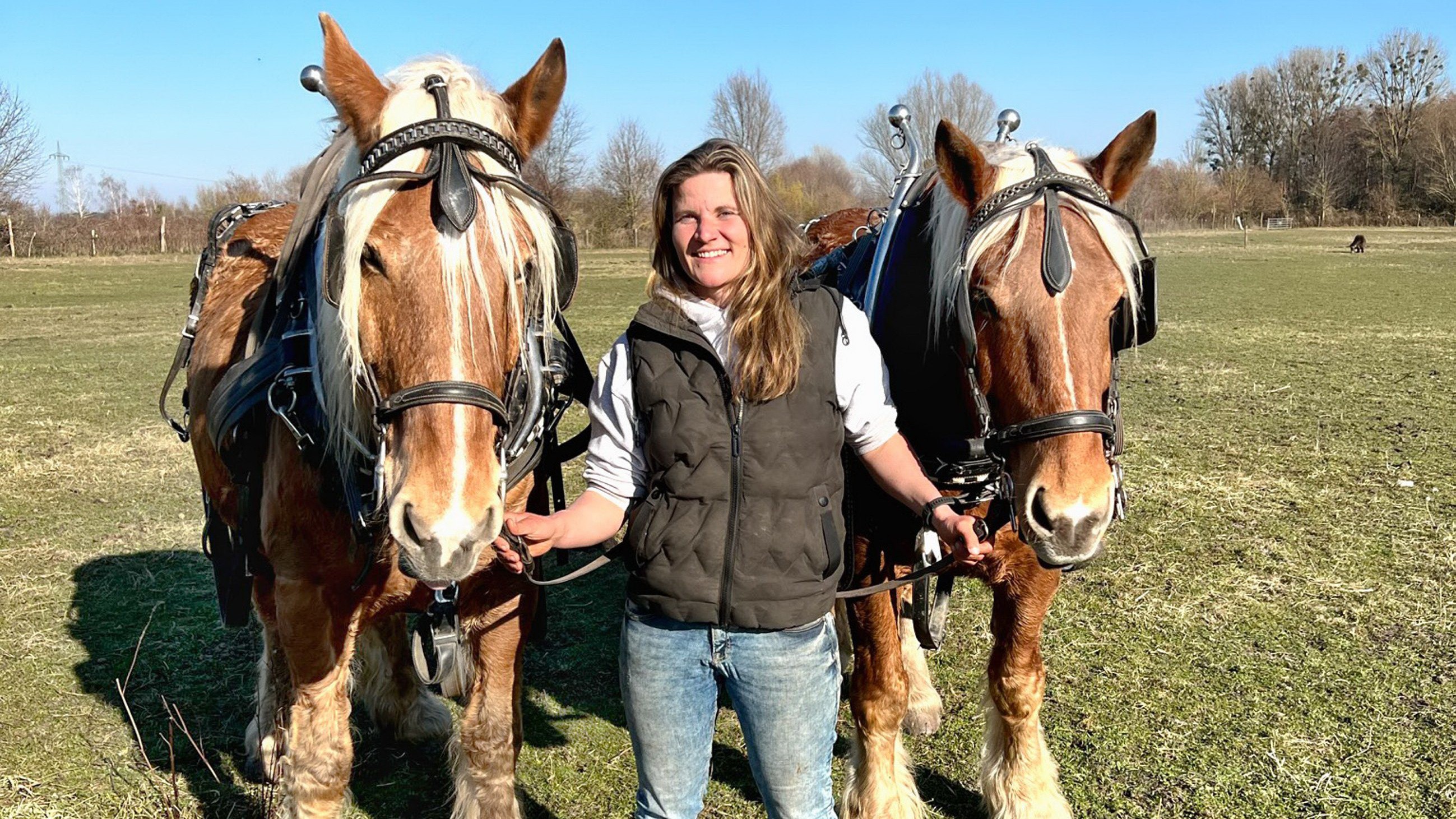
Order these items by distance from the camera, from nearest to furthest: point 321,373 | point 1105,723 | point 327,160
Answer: point 321,373
point 327,160
point 1105,723

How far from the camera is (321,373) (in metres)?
2.07

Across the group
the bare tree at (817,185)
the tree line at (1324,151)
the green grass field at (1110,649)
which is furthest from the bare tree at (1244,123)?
the green grass field at (1110,649)

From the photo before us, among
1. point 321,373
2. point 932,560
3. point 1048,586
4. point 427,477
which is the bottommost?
point 1048,586

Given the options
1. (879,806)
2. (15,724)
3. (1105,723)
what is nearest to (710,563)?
(879,806)

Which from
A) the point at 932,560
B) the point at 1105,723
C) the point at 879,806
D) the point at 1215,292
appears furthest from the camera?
the point at 1215,292

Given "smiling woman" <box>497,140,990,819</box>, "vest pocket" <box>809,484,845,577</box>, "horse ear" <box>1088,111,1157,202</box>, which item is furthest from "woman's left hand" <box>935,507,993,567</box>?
"horse ear" <box>1088,111,1157,202</box>

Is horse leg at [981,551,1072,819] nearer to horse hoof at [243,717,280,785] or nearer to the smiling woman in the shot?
the smiling woman

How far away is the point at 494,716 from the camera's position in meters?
2.59

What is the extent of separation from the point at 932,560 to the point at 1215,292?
19.8 m

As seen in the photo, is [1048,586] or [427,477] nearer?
[427,477]

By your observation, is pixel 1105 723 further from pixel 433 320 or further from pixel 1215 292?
pixel 1215 292

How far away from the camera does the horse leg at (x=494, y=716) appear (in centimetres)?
256

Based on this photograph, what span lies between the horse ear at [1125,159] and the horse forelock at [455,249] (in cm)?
139

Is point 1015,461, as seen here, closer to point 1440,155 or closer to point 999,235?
point 999,235
